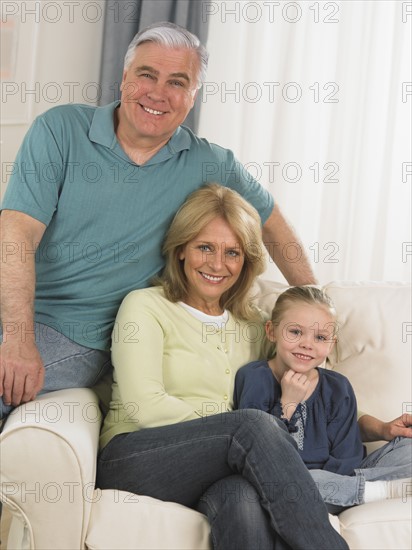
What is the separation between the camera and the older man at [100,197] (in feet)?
6.74

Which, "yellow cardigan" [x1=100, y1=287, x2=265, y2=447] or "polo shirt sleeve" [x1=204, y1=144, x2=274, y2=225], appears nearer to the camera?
"yellow cardigan" [x1=100, y1=287, x2=265, y2=447]

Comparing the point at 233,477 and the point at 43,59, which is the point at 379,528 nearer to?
the point at 233,477

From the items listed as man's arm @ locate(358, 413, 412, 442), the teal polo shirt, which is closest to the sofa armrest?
the teal polo shirt

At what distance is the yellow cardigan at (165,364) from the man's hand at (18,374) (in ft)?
0.62

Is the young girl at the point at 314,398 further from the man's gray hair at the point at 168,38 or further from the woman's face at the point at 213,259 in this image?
the man's gray hair at the point at 168,38

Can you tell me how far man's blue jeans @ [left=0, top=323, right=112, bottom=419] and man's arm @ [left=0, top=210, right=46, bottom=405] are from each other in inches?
3.5

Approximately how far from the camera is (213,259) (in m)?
2.03

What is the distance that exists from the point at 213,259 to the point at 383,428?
0.60 m

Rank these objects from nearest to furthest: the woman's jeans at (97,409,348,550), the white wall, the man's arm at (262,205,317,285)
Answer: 1. the woman's jeans at (97,409,348,550)
2. the man's arm at (262,205,317,285)
3. the white wall

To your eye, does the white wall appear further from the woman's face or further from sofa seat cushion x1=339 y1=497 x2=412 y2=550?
sofa seat cushion x1=339 y1=497 x2=412 y2=550

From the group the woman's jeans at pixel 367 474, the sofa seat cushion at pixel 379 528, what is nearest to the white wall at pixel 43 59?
the woman's jeans at pixel 367 474

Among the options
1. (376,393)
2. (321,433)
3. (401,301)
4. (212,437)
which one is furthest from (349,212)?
(212,437)

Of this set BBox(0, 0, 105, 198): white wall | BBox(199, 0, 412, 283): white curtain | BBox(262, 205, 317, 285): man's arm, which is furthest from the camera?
BBox(0, 0, 105, 198): white wall

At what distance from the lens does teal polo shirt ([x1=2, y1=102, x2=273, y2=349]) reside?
2.09m
